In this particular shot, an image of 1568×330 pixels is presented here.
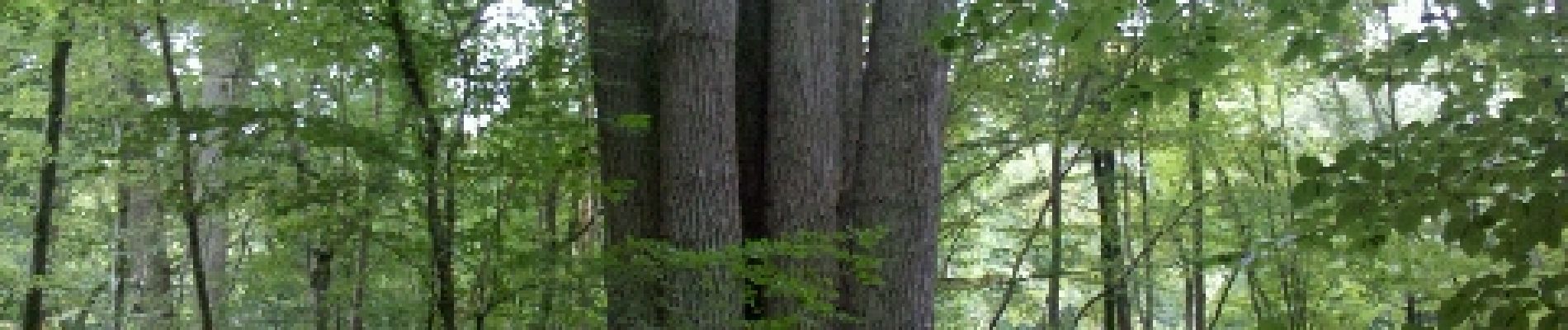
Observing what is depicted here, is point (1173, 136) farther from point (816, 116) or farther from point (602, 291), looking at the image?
point (602, 291)

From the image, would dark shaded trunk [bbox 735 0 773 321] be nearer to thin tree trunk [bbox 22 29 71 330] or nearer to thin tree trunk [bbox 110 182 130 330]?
thin tree trunk [bbox 22 29 71 330]

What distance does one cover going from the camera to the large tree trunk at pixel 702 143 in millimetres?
3701

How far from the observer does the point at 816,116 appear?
4164mm

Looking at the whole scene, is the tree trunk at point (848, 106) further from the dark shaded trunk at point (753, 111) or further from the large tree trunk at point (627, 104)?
the large tree trunk at point (627, 104)

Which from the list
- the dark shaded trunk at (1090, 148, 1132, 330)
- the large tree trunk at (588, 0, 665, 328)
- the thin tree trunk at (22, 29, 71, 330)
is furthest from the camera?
the dark shaded trunk at (1090, 148, 1132, 330)

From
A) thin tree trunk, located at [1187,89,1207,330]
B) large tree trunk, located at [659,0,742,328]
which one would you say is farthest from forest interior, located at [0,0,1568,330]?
thin tree trunk, located at [1187,89,1207,330]

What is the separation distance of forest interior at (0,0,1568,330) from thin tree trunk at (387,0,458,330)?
0.01m

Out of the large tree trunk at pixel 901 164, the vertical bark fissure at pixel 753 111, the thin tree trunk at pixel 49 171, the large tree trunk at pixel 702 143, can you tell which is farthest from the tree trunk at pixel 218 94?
the large tree trunk at pixel 901 164

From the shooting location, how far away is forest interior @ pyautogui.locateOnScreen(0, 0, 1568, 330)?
6.44ft

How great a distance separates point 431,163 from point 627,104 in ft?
3.72

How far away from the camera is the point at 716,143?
3.92 meters

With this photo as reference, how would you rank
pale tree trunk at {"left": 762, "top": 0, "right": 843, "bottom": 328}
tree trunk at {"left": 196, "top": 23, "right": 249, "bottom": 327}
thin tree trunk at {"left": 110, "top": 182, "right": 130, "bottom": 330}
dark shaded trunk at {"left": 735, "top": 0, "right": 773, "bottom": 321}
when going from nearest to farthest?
pale tree trunk at {"left": 762, "top": 0, "right": 843, "bottom": 328}, dark shaded trunk at {"left": 735, "top": 0, "right": 773, "bottom": 321}, tree trunk at {"left": 196, "top": 23, "right": 249, "bottom": 327}, thin tree trunk at {"left": 110, "top": 182, "right": 130, "bottom": 330}

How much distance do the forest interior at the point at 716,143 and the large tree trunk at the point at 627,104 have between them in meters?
0.01

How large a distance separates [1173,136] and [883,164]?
436 cm
